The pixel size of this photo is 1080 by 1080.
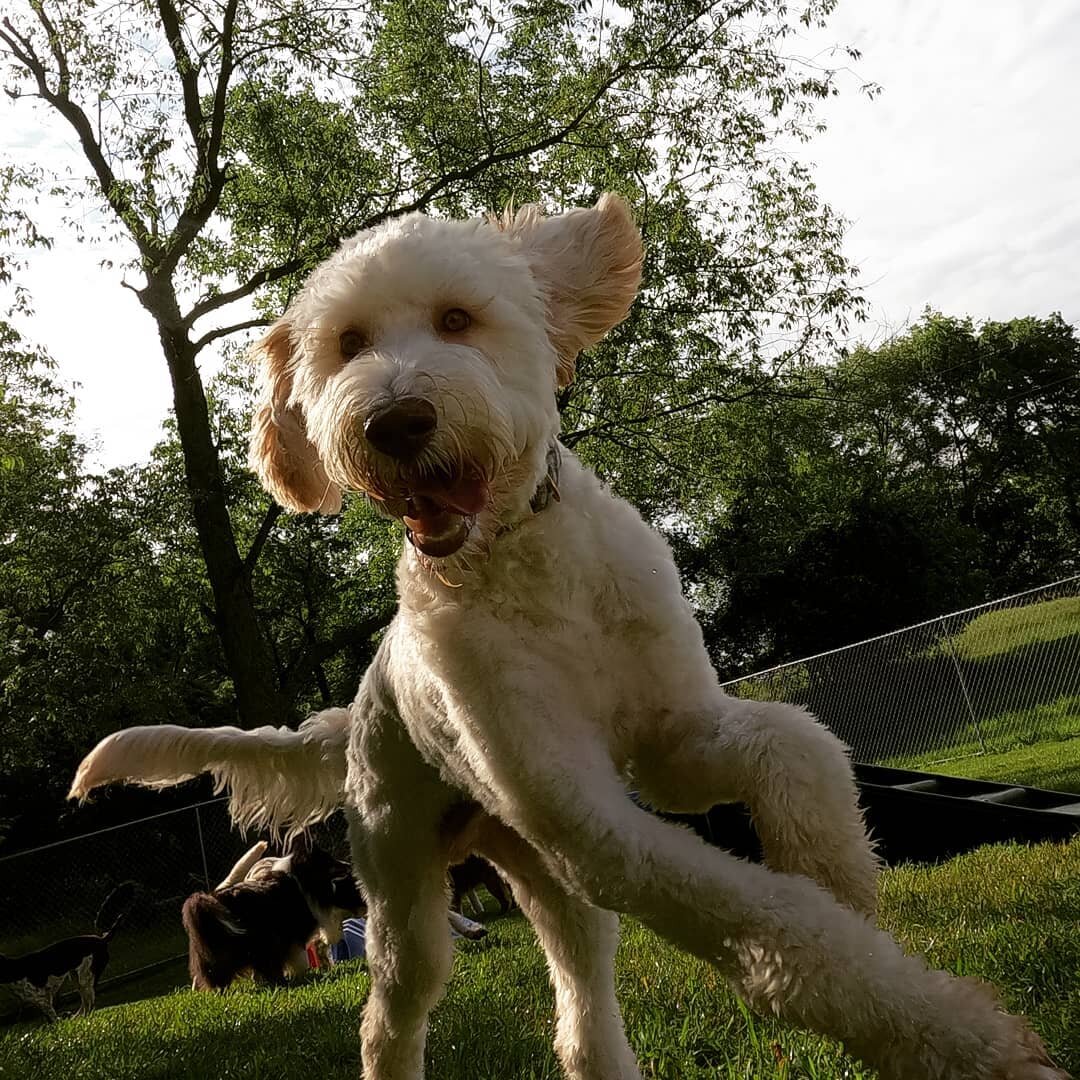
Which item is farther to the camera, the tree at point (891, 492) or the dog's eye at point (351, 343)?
the tree at point (891, 492)

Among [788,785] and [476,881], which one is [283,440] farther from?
[476,881]

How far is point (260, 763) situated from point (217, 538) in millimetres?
10769

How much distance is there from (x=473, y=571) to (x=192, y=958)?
8408mm

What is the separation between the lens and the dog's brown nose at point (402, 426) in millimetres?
2447

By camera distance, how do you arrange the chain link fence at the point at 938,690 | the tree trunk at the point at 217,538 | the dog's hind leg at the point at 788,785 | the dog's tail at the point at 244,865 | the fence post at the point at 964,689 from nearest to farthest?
1. the dog's hind leg at the point at 788,785
2. the dog's tail at the point at 244,865
3. the tree trunk at the point at 217,538
4. the chain link fence at the point at 938,690
5. the fence post at the point at 964,689

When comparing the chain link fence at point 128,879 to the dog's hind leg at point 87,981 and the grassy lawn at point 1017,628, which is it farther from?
the grassy lawn at point 1017,628

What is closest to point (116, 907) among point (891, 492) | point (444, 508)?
point (444, 508)

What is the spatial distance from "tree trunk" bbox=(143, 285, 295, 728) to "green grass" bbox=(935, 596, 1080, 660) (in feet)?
31.2

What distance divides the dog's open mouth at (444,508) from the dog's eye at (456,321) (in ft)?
1.36

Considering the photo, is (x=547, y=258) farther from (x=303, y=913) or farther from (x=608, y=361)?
(x=608, y=361)

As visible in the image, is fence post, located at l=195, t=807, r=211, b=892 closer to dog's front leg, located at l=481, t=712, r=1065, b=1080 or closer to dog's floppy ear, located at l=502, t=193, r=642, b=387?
dog's floppy ear, located at l=502, t=193, r=642, b=387

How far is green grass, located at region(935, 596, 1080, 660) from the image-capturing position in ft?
48.4

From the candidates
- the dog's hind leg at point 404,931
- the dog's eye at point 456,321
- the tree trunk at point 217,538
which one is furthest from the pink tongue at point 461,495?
the tree trunk at point 217,538

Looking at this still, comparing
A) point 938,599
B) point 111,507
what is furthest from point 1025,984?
point 938,599
